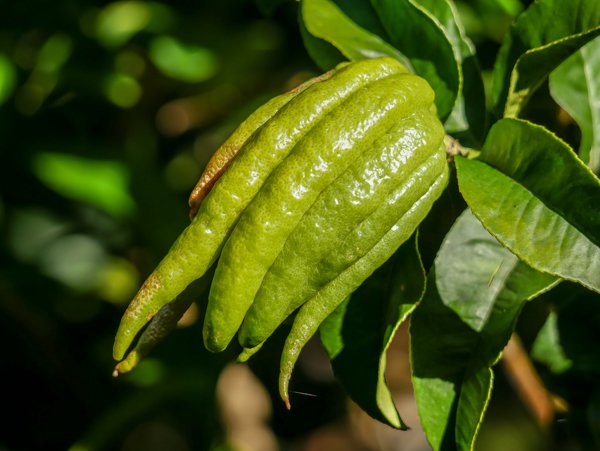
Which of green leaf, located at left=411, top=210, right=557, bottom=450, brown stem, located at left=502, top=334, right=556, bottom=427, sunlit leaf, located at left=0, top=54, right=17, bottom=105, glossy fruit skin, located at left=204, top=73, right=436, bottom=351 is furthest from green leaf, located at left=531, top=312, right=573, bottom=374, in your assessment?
sunlit leaf, located at left=0, top=54, right=17, bottom=105

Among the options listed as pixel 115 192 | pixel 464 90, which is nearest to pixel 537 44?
pixel 464 90

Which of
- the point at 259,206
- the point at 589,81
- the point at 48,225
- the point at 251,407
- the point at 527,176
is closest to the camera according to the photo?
the point at 259,206

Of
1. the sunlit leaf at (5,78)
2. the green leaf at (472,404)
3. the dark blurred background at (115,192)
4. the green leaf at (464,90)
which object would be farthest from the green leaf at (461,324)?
the sunlit leaf at (5,78)

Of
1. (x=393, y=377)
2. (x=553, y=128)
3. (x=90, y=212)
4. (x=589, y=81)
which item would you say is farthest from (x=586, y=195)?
(x=393, y=377)

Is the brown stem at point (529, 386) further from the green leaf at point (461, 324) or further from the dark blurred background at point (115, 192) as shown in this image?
the green leaf at point (461, 324)

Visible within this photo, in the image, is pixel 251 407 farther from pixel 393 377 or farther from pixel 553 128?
pixel 553 128

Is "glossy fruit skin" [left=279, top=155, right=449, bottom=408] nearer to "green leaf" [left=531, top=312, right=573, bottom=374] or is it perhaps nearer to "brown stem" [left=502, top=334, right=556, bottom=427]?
"green leaf" [left=531, top=312, right=573, bottom=374]
